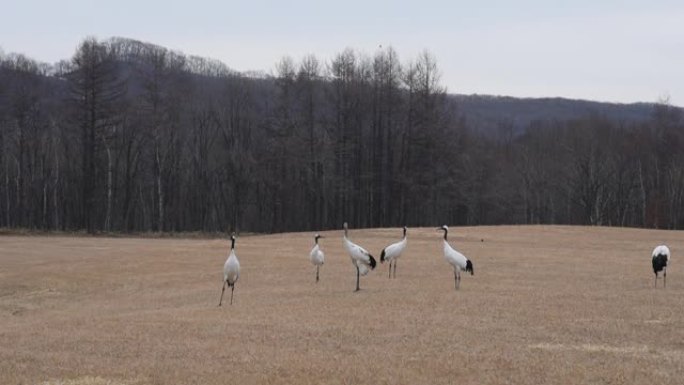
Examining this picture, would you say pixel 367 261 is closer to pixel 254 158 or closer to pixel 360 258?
pixel 360 258

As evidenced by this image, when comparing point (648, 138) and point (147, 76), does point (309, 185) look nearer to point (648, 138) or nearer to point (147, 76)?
point (147, 76)

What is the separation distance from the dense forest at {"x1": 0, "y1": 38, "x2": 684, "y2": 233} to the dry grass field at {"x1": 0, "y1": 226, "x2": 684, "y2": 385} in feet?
143

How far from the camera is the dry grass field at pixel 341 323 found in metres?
11.2

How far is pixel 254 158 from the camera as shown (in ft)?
260

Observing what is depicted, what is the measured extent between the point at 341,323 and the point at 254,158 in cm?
6456

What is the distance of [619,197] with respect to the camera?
88875 mm

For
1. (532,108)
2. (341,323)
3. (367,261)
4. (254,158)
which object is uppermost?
(532,108)

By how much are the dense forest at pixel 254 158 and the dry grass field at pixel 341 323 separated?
43.7m

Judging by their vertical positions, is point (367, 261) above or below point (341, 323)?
above

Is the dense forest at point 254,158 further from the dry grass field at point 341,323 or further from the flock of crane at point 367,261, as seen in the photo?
the flock of crane at point 367,261

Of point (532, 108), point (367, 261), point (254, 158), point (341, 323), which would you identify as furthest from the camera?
point (532, 108)

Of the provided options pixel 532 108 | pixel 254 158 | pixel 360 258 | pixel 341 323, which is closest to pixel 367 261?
pixel 360 258

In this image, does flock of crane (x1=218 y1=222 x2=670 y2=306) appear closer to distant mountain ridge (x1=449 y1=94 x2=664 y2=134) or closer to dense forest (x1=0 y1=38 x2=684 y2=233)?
dense forest (x1=0 y1=38 x2=684 y2=233)

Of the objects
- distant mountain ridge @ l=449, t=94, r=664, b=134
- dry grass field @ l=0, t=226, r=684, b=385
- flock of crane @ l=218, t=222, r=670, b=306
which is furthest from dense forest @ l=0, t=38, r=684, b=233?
distant mountain ridge @ l=449, t=94, r=664, b=134
